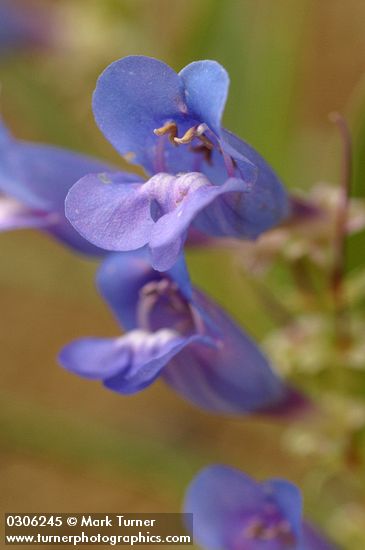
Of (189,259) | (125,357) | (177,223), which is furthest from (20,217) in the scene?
(189,259)

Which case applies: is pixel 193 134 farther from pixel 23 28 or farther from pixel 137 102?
pixel 23 28

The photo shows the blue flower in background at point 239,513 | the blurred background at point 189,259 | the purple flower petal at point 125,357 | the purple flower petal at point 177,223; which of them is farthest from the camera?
the blurred background at point 189,259

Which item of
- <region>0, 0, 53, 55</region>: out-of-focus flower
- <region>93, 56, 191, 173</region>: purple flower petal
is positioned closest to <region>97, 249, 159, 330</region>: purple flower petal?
<region>93, 56, 191, 173</region>: purple flower petal

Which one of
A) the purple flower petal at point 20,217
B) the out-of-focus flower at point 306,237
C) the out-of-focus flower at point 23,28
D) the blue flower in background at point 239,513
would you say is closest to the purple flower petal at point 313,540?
the blue flower in background at point 239,513

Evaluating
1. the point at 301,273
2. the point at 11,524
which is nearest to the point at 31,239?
the point at 11,524

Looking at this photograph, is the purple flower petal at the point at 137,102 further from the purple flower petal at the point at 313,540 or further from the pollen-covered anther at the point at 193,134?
the purple flower petal at the point at 313,540

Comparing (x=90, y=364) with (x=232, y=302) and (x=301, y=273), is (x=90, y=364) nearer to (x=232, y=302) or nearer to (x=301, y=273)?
(x=301, y=273)
